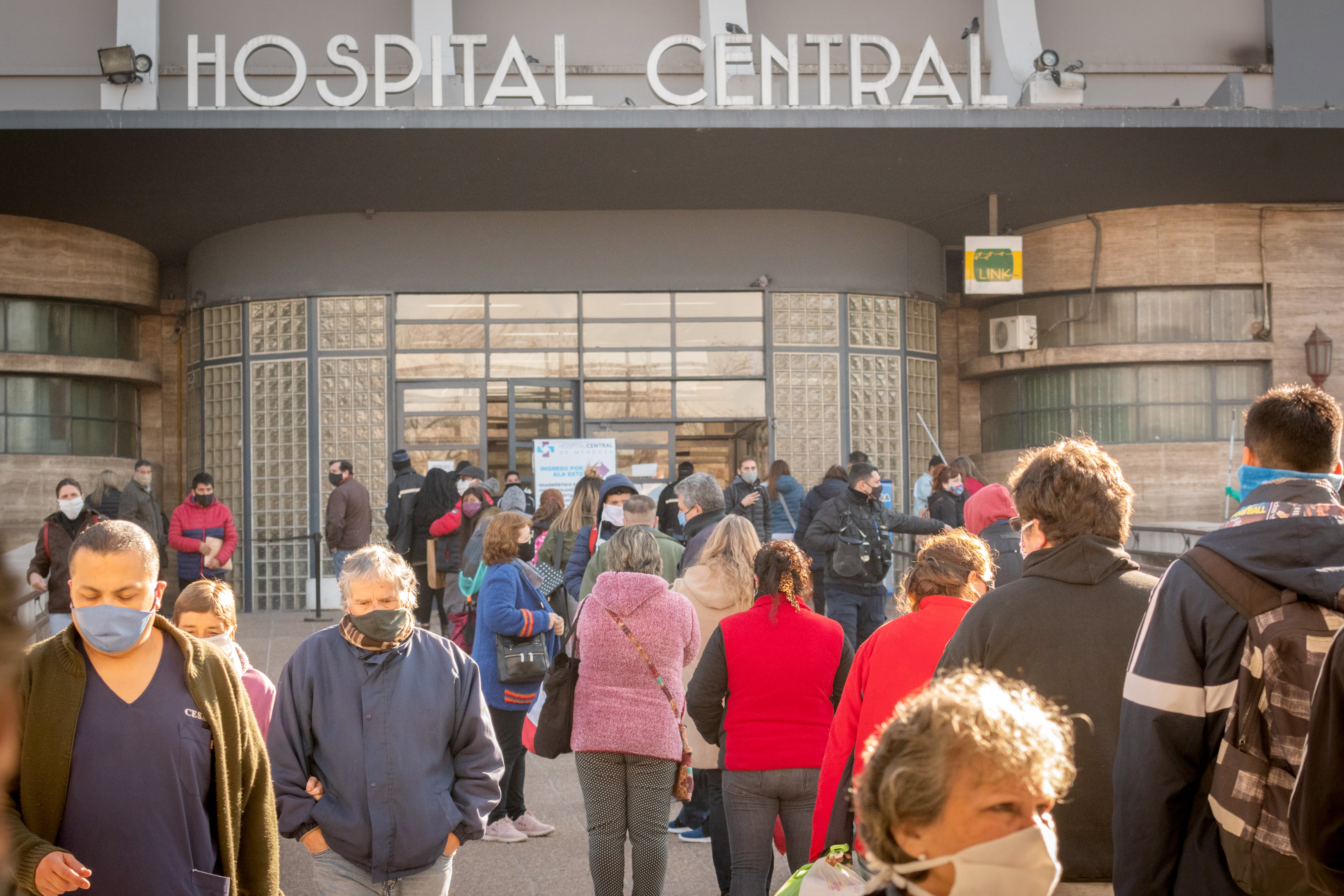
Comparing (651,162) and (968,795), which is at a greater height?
Result: (651,162)

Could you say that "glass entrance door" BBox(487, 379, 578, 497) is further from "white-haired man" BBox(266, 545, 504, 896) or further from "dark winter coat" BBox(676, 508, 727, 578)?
"white-haired man" BBox(266, 545, 504, 896)

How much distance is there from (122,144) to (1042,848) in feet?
49.3

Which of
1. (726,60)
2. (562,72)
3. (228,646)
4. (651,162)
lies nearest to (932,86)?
(726,60)

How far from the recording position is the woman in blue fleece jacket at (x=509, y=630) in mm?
6566

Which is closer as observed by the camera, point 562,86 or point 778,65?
point 562,86

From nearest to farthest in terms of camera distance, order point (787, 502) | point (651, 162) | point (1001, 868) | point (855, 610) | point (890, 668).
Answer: point (1001, 868)
point (890, 668)
point (855, 610)
point (787, 502)
point (651, 162)

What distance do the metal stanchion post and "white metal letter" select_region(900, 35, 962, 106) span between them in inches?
355

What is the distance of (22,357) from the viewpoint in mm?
18156

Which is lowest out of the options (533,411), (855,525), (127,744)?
(127,744)

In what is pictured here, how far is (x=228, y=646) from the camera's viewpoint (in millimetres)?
4930

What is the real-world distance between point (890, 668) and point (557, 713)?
6.05 ft

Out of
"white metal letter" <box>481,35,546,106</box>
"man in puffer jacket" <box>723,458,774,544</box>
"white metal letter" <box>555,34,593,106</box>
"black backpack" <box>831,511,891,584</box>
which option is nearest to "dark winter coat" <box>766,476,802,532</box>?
"man in puffer jacket" <box>723,458,774,544</box>

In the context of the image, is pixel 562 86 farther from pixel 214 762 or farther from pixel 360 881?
pixel 214 762

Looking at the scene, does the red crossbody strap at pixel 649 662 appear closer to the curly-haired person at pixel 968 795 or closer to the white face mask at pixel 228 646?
the white face mask at pixel 228 646
